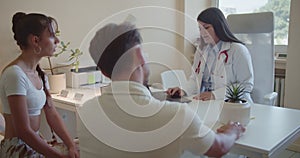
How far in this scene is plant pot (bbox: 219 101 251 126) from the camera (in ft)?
Result: 4.65

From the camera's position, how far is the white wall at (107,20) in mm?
2178

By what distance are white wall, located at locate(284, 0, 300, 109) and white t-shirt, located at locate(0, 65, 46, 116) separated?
234 centimetres

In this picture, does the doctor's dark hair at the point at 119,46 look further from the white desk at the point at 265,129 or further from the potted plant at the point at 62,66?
the potted plant at the point at 62,66

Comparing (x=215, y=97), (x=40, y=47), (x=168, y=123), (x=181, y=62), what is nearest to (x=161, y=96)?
(x=215, y=97)

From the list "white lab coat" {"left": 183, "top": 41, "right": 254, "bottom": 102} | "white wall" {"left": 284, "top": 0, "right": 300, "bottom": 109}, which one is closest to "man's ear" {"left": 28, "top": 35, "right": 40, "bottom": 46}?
"white lab coat" {"left": 183, "top": 41, "right": 254, "bottom": 102}

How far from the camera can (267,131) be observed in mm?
1392

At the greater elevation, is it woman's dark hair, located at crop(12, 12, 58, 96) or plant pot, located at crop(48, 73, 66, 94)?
A: woman's dark hair, located at crop(12, 12, 58, 96)

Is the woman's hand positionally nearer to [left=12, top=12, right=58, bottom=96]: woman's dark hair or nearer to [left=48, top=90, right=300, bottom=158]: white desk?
[left=12, top=12, right=58, bottom=96]: woman's dark hair

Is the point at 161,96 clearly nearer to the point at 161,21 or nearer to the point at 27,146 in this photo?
the point at 27,146

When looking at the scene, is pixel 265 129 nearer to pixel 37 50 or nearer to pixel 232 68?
pixel 232 68

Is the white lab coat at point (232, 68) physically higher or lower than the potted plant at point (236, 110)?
higher

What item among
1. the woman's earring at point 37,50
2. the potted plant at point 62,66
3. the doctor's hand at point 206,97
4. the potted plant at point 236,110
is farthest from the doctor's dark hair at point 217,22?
the woman's earring at point 37,50

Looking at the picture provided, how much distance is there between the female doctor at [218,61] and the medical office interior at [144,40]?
45cm

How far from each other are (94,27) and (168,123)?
74.2 inches
